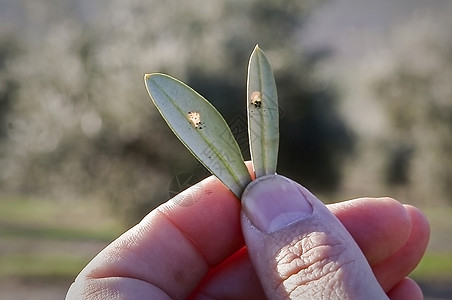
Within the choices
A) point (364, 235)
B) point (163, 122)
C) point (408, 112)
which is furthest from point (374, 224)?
point (408, 112)

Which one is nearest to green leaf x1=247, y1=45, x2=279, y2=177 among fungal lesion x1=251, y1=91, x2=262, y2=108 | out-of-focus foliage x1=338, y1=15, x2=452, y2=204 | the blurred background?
fungal lesion x1=251, y1=91, x2=262, y2=108

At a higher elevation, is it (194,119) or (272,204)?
(194,119)

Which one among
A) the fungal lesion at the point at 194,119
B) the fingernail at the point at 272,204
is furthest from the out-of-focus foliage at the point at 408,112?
the fungal lesion at the point at 194,119

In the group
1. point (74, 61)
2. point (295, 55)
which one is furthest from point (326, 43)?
point (74, 61)

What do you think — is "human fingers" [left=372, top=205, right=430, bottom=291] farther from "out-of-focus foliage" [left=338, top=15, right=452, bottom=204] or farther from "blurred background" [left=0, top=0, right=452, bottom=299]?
"out-of-focus foliage" [left=338, top=15, right=452, bottom=204]

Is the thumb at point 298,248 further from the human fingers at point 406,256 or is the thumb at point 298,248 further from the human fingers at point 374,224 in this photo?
the human fingers at point 406,256

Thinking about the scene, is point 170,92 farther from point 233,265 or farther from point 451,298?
point 451,298

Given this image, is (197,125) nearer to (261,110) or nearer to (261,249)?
(261,110)
